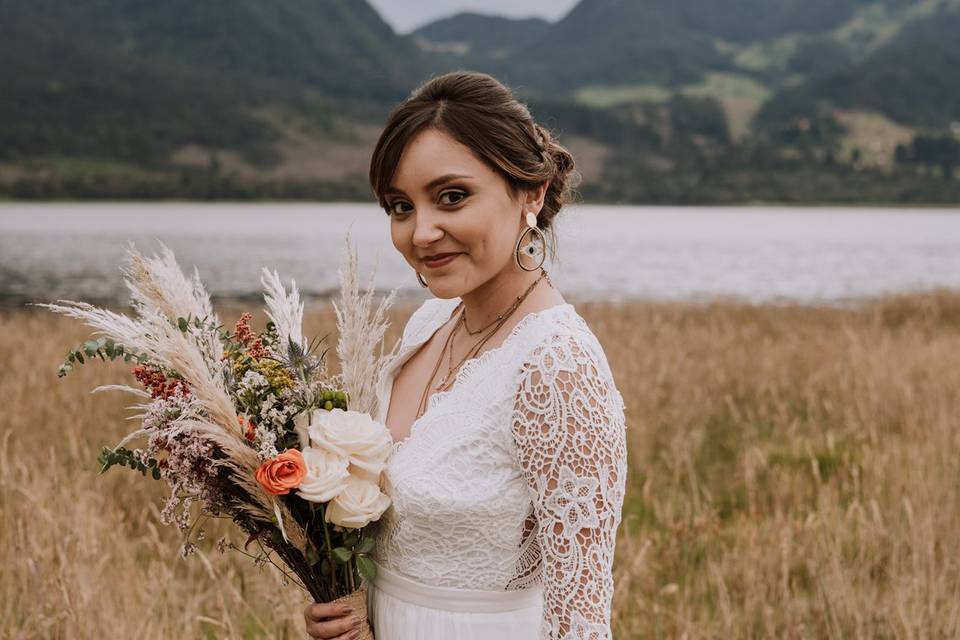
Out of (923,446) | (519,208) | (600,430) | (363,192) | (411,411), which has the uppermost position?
(519,208)

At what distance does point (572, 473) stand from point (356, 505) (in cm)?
47

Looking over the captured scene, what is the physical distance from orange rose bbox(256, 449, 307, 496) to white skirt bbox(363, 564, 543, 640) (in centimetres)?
51

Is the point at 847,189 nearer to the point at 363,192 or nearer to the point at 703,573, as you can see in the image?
the point at 363,192

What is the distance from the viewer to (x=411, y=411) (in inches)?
90.9

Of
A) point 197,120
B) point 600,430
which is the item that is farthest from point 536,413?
→ point 197,120

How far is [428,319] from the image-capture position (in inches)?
106

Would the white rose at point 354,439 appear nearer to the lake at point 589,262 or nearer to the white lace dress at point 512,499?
the white lace dress at point 512,499

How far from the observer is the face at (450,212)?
81.9 inches

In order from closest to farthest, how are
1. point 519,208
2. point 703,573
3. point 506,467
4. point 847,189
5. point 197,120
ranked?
point 506,467, point 519,208, point 703,573, point 847,189, point 197,120

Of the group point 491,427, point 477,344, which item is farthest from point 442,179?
point 491,427

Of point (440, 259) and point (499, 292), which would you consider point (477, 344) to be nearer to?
point (499, 292)

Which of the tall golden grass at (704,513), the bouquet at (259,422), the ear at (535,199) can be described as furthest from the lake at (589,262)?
the tall golden grass at (704,513)

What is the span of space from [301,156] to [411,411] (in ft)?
559

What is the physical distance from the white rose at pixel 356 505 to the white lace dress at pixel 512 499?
0.12 meters
